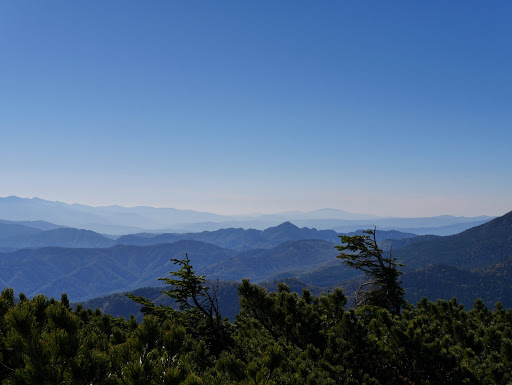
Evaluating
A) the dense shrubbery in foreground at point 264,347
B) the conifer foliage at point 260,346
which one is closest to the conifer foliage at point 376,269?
the dense shrubbery in foreground at point 264,347

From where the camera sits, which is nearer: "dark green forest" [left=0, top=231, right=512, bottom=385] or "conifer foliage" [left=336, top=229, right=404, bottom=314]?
"dark green forest" [left=0, top=231, right=512, bottom=385]

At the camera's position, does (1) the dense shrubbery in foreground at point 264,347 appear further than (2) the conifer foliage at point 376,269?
No

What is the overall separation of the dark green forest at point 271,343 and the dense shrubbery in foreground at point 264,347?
0.07 ft

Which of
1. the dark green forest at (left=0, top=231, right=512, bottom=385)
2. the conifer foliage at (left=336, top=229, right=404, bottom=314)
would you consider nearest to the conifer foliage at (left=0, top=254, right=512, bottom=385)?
the dark green forest at (left=0, top=231, right=512, bottom=385)

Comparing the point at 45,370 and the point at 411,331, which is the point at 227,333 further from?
the point at 45,370

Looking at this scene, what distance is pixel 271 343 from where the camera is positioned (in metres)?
10.5

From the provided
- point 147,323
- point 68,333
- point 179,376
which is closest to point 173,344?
point 147,323

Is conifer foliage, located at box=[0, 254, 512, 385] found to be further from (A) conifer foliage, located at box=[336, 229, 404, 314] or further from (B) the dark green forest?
(A) conifer foliage, located at box=[336, 229, 404, 314]

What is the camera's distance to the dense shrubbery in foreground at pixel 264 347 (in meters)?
4.30

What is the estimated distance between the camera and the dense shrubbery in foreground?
430 cm

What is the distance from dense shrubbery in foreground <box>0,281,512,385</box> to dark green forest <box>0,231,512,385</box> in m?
0.02

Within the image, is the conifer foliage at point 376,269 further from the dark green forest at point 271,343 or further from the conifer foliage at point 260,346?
the conifer foliage at point 260,346

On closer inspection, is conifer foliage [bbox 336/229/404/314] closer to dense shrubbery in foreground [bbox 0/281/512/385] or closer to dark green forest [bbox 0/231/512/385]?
dark green forest [bbox 0/231/512/385]

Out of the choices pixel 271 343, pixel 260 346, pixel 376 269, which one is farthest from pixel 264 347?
pixel 376 269
